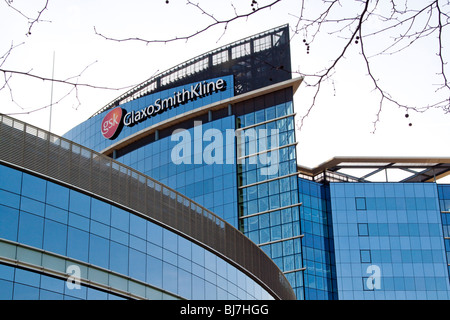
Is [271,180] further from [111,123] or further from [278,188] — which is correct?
[111,123]

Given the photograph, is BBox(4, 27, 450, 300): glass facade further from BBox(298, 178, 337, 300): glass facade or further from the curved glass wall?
the curved glass wall

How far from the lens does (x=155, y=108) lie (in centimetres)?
8938

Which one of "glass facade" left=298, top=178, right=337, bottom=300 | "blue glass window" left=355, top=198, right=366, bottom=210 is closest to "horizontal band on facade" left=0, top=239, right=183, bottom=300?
"glass facade" left=298, top=178, right=337, bottom=300

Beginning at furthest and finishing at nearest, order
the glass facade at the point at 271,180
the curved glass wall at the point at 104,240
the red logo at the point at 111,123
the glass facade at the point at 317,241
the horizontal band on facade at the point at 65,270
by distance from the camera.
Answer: the red logo at the point at 111,123, the glass facade at the point at 317,241, the glass facade at the point at 271,180, the curved glass wall at the point at 104,240, the horizontal band on facade at the point at 65,270

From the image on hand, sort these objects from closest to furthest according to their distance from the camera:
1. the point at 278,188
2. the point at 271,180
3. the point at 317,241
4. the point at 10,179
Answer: the point at 10,179
the point at 278,188
the point at 271,180
the point at 317,241

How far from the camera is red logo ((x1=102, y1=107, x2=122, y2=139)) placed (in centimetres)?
9306

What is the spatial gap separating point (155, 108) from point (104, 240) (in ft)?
198

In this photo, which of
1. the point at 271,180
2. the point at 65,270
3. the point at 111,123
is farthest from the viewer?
the point at 111,123

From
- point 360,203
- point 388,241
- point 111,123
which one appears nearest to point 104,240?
point 388,241

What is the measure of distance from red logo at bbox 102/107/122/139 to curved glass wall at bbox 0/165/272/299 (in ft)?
191

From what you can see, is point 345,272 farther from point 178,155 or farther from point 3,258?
point 3,258

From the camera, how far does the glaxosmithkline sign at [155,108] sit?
8556cm

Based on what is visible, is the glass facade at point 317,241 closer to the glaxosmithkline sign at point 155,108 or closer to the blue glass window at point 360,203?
the blue glass window at point 360,203

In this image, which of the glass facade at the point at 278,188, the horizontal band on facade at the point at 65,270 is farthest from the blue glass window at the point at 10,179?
the glass facade at the point at 278,188
